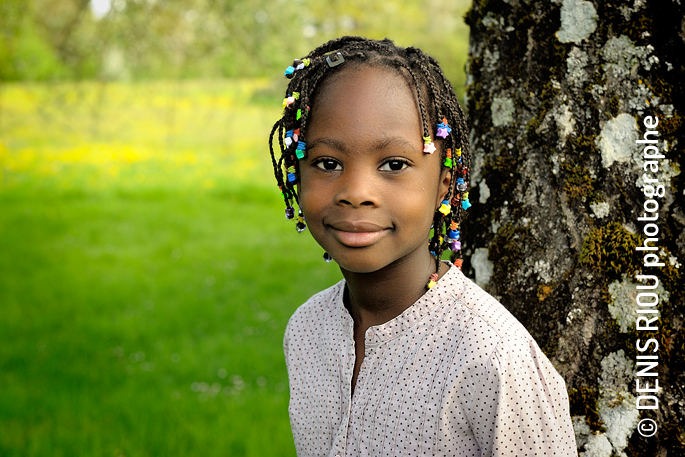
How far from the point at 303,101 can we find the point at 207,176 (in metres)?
11.9

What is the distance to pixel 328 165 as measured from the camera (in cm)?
178

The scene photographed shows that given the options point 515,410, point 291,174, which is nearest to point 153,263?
point 291,174

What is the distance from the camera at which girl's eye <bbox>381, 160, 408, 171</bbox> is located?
5.63 feet

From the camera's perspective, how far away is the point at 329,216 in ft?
5.77

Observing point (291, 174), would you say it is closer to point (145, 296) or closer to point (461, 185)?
point (461, 185)

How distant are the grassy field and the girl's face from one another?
9.05 feet

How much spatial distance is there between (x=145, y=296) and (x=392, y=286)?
580cm

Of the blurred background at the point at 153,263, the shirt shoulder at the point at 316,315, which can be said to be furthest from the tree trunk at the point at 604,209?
the blurred background at the point at 153,263

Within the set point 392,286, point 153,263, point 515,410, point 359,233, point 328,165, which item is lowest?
point 515,410

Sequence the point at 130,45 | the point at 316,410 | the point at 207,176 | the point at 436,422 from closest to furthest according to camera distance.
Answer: the point at 436,422 < the point at 316,410 < the point at 130,45 < the point at 207,176

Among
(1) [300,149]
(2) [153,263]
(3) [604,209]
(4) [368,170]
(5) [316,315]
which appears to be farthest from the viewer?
(2) [153,263]

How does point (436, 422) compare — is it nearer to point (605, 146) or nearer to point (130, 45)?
point (605, 146)

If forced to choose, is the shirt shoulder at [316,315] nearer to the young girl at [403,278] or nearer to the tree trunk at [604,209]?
the young girl at [403,278]

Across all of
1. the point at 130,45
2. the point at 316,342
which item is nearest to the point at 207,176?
the point at 130,45
